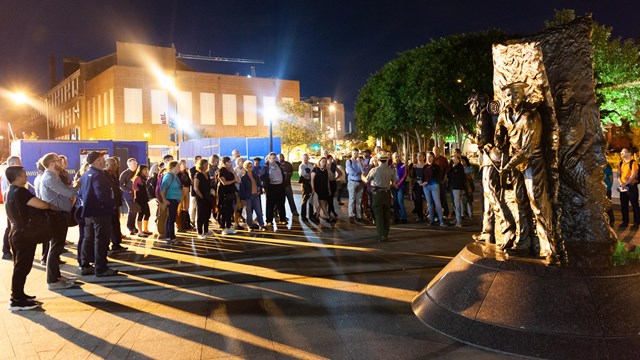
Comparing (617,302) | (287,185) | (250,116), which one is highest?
(250,116)

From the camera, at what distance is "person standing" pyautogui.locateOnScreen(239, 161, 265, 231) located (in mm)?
11477

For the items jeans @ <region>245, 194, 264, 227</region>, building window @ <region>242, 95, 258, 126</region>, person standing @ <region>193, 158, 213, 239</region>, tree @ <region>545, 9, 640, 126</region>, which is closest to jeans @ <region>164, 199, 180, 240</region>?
person standing @ <region>193, 158, 213, 239</region>

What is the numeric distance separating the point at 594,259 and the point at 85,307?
586 cm

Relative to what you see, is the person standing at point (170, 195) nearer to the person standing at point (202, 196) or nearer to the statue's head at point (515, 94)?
the person standing at point (202, 196)

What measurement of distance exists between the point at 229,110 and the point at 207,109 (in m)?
3.12

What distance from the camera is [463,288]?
4.86 metres

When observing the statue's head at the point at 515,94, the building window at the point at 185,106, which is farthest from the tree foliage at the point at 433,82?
the building window at the point at 185,106

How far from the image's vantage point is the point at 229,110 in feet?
217

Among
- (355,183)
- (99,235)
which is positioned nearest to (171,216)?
(99,235)

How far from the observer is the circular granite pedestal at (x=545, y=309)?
3973 mm

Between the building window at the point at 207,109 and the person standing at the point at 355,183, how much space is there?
5423cm

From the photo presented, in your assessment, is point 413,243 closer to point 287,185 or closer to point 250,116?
point 287,185

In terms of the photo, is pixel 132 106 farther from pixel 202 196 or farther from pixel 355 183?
pixel 202 196

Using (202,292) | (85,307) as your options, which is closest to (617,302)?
(202,292)
